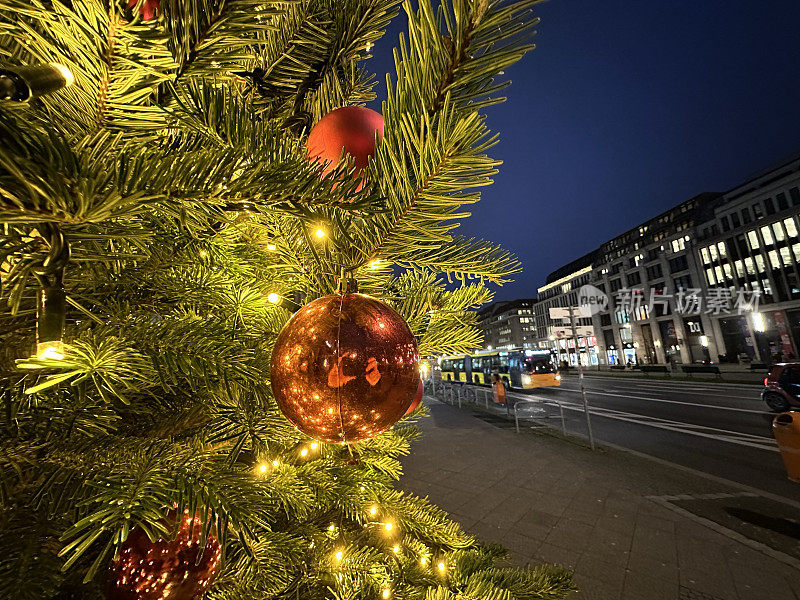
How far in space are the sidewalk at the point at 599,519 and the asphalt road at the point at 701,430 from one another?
1.19 metres

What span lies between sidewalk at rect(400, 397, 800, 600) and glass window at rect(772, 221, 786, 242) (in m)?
46.9

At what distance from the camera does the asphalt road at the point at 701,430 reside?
7371 mm

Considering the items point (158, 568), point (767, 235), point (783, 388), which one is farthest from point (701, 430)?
point (767, 235)

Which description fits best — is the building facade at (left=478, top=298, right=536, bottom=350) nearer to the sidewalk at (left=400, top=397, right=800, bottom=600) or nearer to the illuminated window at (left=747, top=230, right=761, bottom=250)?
the illuminated window at (left=747, top=230, right=761, bottom=250)

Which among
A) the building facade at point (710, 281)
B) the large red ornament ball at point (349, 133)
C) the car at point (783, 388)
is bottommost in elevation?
the car at point (783, 388)

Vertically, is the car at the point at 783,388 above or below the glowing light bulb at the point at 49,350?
below

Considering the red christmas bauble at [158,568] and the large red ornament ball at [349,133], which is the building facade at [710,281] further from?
the red christmas bauble at [158,568]

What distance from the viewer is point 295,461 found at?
163cm

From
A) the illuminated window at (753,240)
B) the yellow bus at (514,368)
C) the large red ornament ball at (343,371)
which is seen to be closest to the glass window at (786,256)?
the illuminated window at (753,240)

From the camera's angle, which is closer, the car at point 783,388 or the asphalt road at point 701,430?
the asphalt road at point 701,430

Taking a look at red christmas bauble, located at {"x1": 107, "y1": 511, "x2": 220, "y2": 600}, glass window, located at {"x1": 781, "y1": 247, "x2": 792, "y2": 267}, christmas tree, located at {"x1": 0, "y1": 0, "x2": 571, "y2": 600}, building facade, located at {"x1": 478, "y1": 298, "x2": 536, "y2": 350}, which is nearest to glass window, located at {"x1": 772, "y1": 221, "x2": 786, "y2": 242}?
glass window, located at {"x1": 781, "y1": 247, "x2": 792, "y2": 267}

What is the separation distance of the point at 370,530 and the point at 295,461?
2.69ft

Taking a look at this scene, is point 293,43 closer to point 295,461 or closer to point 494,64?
point 494,64

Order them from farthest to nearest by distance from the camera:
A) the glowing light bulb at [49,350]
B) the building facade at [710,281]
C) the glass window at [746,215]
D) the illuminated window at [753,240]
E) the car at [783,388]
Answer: the glass window at [746,215]
the illuminated window at [753,240]
the building facade at [710,281]
the car at [783,388]
the glowing light bulb at [49,350]
